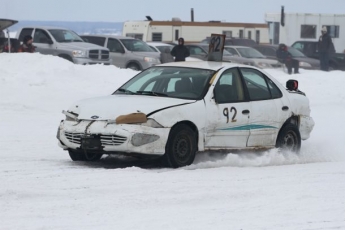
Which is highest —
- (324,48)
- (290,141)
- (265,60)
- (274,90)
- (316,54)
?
(274,90)

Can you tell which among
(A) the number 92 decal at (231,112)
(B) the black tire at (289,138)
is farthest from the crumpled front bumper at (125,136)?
(B) the black tire at (289,138)

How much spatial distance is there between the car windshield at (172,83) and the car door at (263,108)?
70 cm

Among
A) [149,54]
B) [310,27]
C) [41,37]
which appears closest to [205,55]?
[149,54]

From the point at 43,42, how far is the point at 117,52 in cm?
285

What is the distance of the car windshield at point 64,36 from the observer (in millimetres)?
29484

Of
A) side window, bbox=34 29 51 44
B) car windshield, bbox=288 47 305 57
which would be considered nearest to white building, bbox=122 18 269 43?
car windshield, bbox=288 47 305 57

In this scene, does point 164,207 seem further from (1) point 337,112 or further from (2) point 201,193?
(1) point 337,112

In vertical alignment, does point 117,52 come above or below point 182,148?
below

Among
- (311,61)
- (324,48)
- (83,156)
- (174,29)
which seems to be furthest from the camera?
(174,29)

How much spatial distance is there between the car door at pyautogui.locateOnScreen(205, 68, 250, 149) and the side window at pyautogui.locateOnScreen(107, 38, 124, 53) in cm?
1919

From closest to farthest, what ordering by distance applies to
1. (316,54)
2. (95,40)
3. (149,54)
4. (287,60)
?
(149,54) < (95,40) < (287,60) < (316,54)

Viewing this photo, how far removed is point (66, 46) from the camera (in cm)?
2892

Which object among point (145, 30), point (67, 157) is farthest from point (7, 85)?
point (145, 30)

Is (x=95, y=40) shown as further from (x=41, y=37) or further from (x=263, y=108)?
(x=263, y=108)
